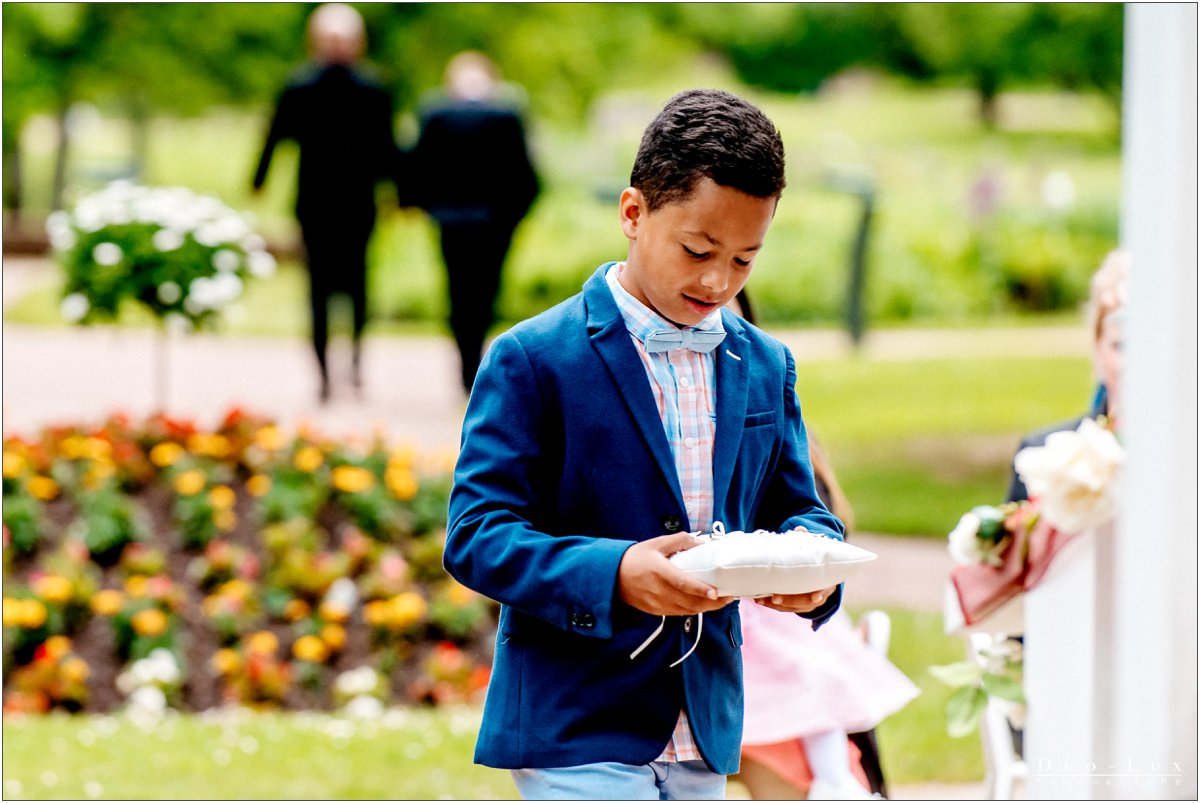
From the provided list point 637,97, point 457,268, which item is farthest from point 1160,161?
point 637,97

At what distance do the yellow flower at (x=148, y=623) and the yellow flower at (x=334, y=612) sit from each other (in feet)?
1.74

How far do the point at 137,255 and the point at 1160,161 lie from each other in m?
5.36

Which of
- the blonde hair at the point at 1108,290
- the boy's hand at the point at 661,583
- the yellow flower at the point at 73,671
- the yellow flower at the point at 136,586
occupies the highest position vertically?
the blonde hair at the point at 1108,290

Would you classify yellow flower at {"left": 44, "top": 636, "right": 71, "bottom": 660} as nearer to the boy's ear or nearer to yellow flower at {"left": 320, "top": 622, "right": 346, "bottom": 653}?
yellow flower at {"left": 320, "top": 622, "right": 346, "bottom": 653}

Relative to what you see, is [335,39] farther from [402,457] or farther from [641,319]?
[641,319]

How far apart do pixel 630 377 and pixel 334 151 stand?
680 cm

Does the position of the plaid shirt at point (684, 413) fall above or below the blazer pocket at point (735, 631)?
above

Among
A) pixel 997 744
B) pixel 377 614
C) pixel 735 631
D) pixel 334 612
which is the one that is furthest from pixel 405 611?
pixel 735 631

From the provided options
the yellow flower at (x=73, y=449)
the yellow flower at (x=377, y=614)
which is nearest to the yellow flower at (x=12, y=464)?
the yellow flower at (x=73, y=449)

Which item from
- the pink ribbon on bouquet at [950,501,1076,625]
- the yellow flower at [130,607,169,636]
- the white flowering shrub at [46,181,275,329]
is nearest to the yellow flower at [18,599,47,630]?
the yellow flower at [130,607,169,636]

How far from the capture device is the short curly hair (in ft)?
6.21

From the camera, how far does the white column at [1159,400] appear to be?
6.30 ft

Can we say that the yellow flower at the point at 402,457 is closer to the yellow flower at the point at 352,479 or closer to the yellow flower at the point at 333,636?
the yellow flower at the point at 352,479

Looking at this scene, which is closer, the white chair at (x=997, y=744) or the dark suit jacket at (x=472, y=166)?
the white chair at (x=997, y=744)
